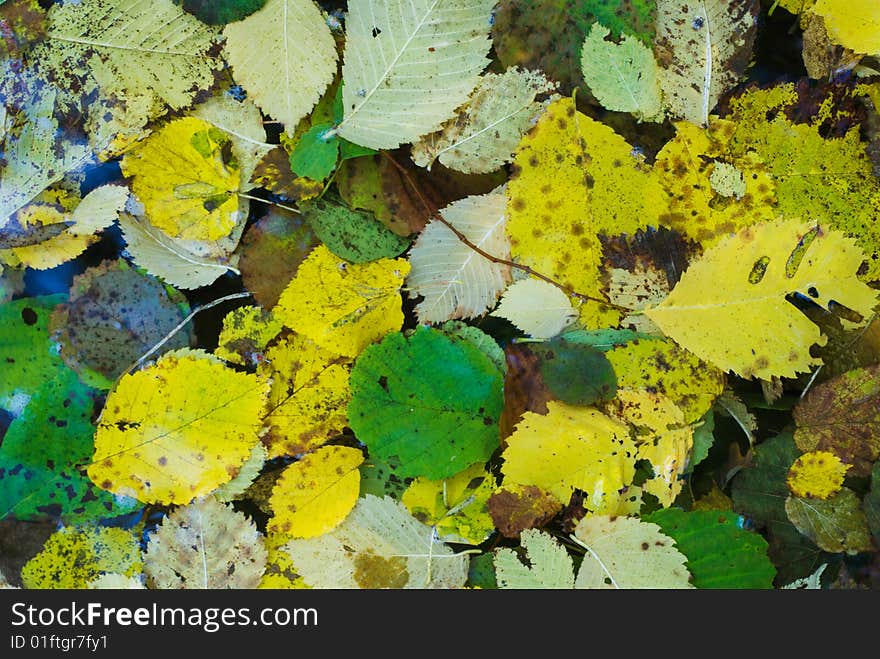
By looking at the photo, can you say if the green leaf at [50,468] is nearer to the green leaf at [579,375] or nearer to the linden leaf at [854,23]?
the green leaf at [579,375]

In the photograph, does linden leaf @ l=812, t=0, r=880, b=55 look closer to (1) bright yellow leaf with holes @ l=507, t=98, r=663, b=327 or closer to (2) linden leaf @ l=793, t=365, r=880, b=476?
(1) bright yellow leaf with holes @ l=507, t=98, r=663, b=327

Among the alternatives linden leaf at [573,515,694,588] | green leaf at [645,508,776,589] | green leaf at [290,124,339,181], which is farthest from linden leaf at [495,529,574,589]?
green leaf at [290,124,339,181]

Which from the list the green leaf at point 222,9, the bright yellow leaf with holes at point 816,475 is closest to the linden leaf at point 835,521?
A: the bright yellow leaf with holes at point 816,475

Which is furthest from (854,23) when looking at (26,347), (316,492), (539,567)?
(26,347)

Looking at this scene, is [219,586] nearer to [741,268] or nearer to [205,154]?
[205,154]

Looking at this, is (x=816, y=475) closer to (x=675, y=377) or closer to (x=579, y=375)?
(x=675, y=377)
